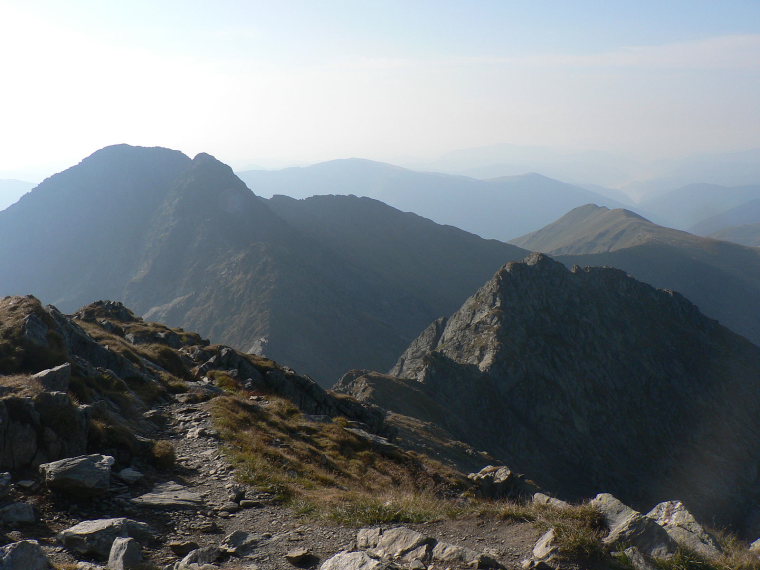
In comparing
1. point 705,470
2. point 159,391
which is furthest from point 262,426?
point 705,470

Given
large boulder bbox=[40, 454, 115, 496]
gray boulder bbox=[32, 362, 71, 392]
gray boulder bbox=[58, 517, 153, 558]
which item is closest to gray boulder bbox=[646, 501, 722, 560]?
gray boulder bbox=[58, 517, 153, 558]

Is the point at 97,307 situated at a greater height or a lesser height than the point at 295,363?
greater

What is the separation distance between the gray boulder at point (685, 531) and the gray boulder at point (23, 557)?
11937 mm

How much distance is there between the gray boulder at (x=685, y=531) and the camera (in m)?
11.2

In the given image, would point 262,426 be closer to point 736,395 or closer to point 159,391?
point 159,391

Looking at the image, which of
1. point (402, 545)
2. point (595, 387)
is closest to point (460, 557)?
point (402, 545)

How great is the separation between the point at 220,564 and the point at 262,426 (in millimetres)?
11917

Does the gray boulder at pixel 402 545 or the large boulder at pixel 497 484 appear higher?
the gray boulder at pixel 402 545

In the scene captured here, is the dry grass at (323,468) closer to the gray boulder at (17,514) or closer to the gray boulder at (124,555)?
the gray boulder at (124,555)

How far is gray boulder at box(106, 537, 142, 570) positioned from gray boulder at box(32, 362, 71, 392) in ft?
29.1

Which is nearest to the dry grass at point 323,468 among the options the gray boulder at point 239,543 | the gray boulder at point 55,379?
the gray boulder at point 239,543

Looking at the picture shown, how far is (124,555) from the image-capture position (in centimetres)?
1057

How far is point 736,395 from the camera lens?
389 feet

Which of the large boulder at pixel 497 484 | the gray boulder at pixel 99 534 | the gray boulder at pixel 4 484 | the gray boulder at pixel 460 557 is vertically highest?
the gray boulder at pixel 4 484
